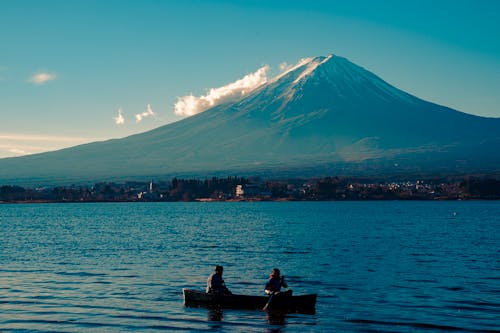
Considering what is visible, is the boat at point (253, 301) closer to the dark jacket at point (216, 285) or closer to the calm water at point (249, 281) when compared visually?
the dark jacket at point (216, 285)

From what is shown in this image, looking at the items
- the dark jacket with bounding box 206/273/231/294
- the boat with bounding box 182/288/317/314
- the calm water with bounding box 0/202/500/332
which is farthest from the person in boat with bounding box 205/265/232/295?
the calm water with bounding box 0/202/500/332

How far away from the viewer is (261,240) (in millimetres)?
64125

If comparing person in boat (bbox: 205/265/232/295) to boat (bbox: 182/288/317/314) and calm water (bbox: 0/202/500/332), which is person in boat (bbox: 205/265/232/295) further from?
calm water (bbox: 0/202/500/332)

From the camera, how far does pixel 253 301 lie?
93.2 ft

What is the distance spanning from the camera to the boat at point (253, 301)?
27891mm

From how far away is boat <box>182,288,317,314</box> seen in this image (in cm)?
2789

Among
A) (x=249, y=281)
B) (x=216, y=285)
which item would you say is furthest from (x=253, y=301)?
(x=249, y=281)

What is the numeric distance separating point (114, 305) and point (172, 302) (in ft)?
7.98

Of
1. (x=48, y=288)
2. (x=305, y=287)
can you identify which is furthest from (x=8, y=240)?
(x=305, y=287)

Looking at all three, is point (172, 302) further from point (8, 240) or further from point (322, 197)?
point (322, 197)

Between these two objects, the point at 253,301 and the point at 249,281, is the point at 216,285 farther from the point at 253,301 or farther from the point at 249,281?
the point at 249,281

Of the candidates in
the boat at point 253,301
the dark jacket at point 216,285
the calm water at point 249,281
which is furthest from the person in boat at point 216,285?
the calm water at point 249,281

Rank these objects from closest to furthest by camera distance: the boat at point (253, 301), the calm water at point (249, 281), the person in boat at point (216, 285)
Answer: the calm water at point (249, 281) → the boat at point (253, 301) → the person in boat at point (216, 285)

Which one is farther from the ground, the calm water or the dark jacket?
the dark jacket
